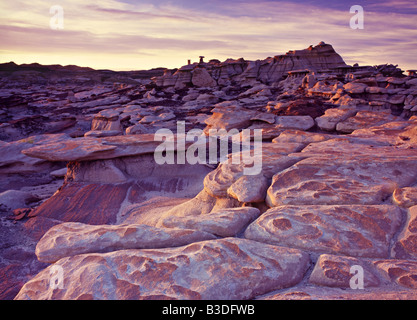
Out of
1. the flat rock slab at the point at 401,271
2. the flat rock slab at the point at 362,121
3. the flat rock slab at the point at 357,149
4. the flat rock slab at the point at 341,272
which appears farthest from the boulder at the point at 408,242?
the flat rock slab at the point at 362,121

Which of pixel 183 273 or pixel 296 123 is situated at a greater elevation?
pixel 296 123

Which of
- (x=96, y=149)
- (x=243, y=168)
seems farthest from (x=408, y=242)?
(x=96, y=149)

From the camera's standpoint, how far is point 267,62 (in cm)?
3312

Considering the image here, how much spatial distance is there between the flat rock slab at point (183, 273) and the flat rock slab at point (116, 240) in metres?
0.15

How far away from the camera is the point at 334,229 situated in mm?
2152

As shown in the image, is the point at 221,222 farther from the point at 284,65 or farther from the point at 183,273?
the point at 284,65

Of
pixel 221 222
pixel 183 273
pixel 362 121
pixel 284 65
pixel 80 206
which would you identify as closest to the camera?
pixel 183 273

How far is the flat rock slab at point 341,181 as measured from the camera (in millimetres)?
2559

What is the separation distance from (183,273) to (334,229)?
119cm

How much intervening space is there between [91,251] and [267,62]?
34.1 meters

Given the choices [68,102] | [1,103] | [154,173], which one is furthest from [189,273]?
[68,102]

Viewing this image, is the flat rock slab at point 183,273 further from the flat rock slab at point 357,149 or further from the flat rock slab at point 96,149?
the flat rock slab at point 96,149

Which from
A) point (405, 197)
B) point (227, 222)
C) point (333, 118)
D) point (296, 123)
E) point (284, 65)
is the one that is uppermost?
point (284, 65)

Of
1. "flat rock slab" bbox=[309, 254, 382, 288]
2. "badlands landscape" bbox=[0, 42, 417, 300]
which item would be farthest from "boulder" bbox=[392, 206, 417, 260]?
"flat rock slab" bbox=[309, 254, 382, 288]
